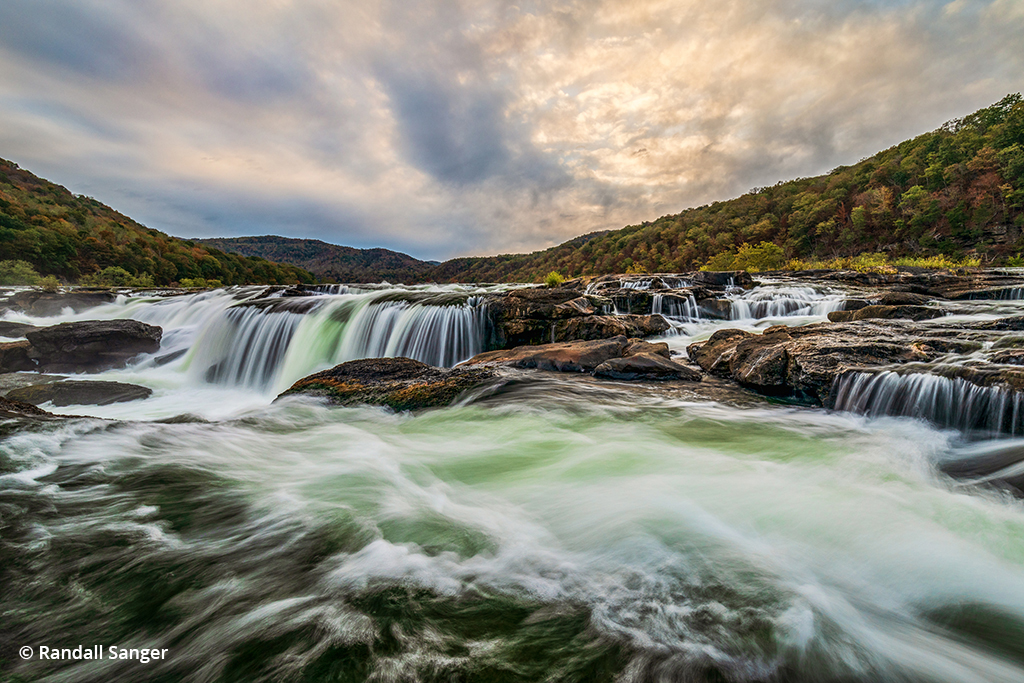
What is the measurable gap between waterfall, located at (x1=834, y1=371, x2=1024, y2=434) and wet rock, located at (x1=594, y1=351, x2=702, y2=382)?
238 cm

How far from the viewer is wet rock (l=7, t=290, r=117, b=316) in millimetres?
17078

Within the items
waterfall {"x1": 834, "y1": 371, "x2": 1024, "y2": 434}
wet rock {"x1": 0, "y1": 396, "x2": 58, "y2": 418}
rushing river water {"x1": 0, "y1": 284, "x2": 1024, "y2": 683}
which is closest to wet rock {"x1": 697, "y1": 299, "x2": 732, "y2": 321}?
waterfall {"x1": 834, "y1": 371, "x2": 1024, "y2": 434}

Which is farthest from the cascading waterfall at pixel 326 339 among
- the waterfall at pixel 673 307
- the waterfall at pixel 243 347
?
the waterfall at pixel 673 307

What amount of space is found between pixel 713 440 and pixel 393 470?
3.92 metres

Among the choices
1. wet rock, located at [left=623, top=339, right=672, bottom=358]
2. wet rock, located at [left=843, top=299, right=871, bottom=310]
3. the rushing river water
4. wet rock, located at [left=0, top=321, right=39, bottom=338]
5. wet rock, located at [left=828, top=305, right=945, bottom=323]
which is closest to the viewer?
the rushing river water

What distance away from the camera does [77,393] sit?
7641mm

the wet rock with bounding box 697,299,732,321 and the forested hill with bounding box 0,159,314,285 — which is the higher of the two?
the forested hill with bounding box 0,159,314,285

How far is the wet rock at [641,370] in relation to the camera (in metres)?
7.46

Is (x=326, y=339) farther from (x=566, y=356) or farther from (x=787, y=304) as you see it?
(x=787, y=304)

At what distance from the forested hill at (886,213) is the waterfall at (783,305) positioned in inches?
952

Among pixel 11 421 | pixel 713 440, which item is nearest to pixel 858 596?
pixel 713 440

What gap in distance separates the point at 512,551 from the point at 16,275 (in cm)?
4415

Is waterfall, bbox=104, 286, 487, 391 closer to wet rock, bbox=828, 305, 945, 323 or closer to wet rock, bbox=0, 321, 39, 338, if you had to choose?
wet rock, bbox=0, 321, 39, 338

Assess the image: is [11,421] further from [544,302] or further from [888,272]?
[888,272]
